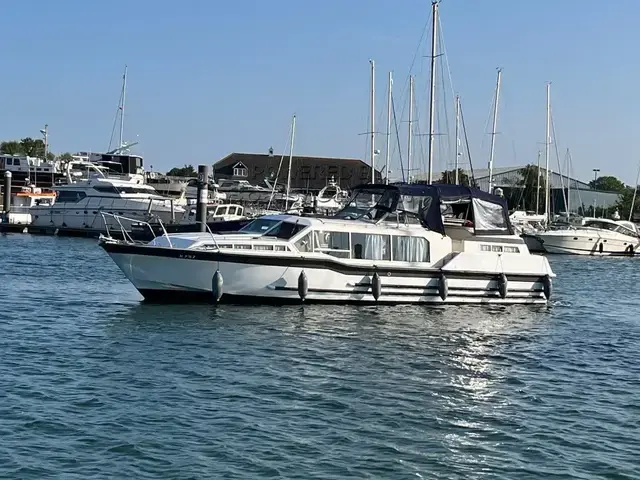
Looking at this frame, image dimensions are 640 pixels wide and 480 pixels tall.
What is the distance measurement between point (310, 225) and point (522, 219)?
167ft

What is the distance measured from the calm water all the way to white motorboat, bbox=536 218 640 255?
4205cm

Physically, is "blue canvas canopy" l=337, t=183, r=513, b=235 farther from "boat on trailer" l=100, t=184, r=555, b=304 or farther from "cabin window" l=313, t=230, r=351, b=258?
"cabin window" l=313, t=230, r=351, b=258

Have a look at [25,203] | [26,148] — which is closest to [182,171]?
[26,148]

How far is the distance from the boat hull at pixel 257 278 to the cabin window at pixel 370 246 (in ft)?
1.74

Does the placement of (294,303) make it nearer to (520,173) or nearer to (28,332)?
(28,332)

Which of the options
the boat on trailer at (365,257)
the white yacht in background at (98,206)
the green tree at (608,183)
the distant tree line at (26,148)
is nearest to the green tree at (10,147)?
the distant tree line at (26,148)

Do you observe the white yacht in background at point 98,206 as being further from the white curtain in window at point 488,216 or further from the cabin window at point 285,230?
the cabin window at point 285,230

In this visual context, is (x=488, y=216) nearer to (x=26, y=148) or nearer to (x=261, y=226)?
(x=261, y=226)

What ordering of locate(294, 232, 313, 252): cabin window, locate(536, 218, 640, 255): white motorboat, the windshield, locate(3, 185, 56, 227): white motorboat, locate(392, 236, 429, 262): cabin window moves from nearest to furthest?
locate(294, 232, 313, 252): cabin window
the windshield
locate(392, 236, 429, 262): cabin window
locate(536, 218, 640, 255): white motorboat
locate(3, 185, 56, 227): white motorboat

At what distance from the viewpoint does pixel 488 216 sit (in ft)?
101

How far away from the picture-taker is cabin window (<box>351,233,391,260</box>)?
27.4 meters

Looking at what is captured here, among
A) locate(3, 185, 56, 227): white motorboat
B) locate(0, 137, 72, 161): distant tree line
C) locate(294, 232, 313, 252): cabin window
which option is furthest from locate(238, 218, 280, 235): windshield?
locate(0, 137, 72, 161): distant tree line

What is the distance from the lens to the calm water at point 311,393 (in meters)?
12.1

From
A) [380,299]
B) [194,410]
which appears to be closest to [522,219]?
[380,299]
